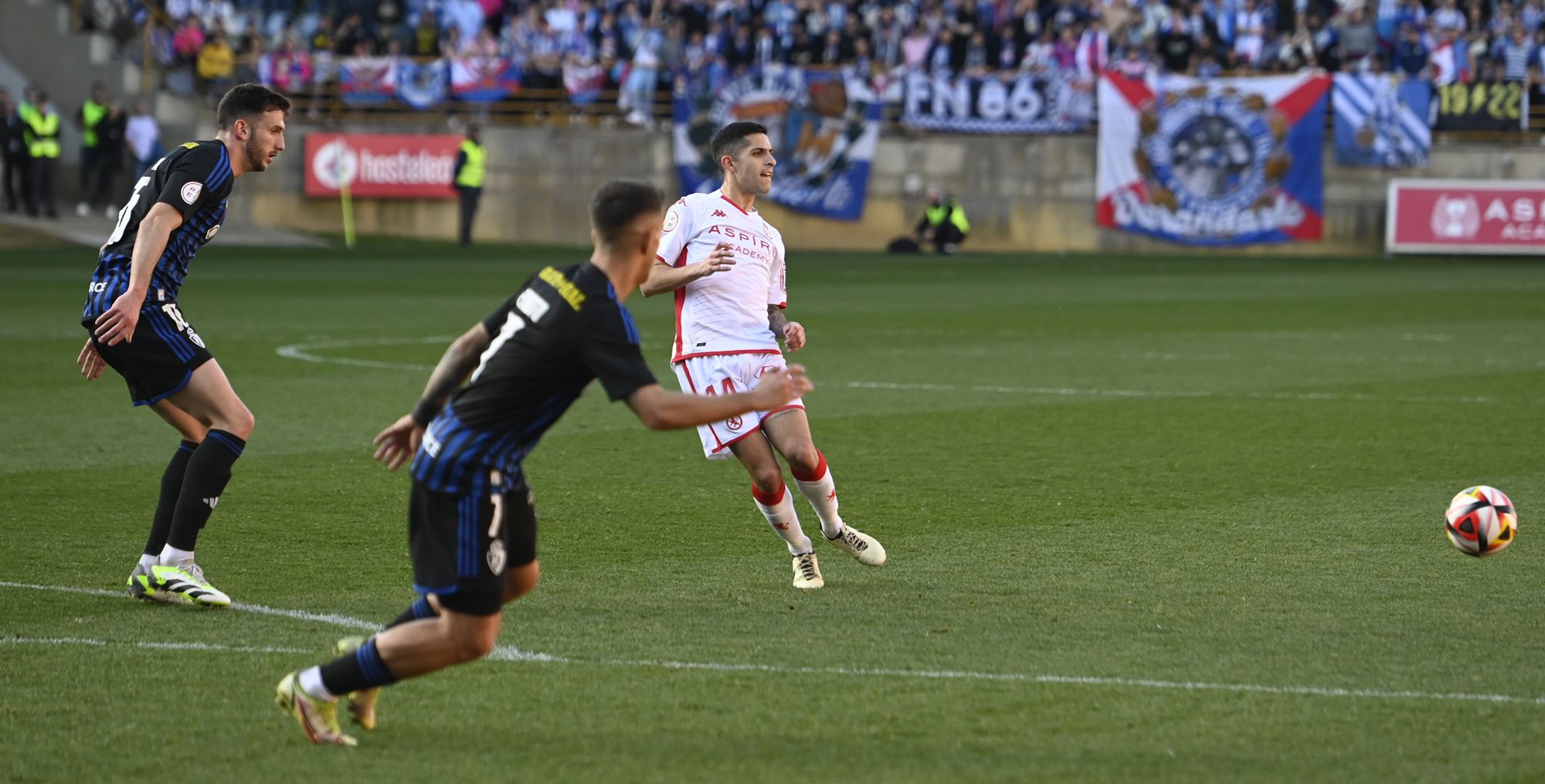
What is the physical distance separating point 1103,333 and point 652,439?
8.61 meters

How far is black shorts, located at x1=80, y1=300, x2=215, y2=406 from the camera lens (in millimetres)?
6941

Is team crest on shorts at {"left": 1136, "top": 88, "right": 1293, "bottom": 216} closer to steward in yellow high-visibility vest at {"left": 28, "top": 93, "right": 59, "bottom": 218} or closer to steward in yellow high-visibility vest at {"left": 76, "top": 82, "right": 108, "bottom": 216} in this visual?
steward in yellow high-visibility vest at {"left": 76, "top": 82, "right": 108, "bottom": 216}

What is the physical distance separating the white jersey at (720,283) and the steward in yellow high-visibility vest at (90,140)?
29692 mm

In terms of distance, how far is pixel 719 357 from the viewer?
7.64m

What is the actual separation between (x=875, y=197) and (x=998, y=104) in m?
3.07

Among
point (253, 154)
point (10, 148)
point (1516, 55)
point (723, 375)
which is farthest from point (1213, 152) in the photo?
point (253, 154)

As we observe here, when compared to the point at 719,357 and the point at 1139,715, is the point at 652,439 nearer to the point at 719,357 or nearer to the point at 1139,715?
the point at 719,357

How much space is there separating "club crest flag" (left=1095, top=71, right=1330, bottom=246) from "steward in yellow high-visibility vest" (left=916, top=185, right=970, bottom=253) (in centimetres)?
278

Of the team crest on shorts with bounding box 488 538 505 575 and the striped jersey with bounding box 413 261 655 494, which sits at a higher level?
the striped jersey with bounding box 413 261 655 494

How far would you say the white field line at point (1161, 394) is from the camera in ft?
45.0

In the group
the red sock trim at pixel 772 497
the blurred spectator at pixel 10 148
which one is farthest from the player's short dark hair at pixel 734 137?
the blurred spectator at pixel 10 148

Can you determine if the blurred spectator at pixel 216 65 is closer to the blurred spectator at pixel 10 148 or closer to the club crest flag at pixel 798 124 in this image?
the blurred spectator at pixel 10 148

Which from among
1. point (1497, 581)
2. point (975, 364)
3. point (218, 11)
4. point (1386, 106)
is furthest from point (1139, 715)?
point (218, 11)

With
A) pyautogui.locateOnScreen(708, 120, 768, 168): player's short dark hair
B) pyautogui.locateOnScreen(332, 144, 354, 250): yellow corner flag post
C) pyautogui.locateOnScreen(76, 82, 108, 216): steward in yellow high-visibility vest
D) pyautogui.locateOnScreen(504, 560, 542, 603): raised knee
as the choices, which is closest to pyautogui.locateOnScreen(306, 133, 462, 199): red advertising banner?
pyautogui.locateOnScreen(332, 144, 354, 250): yellow corner flag post
